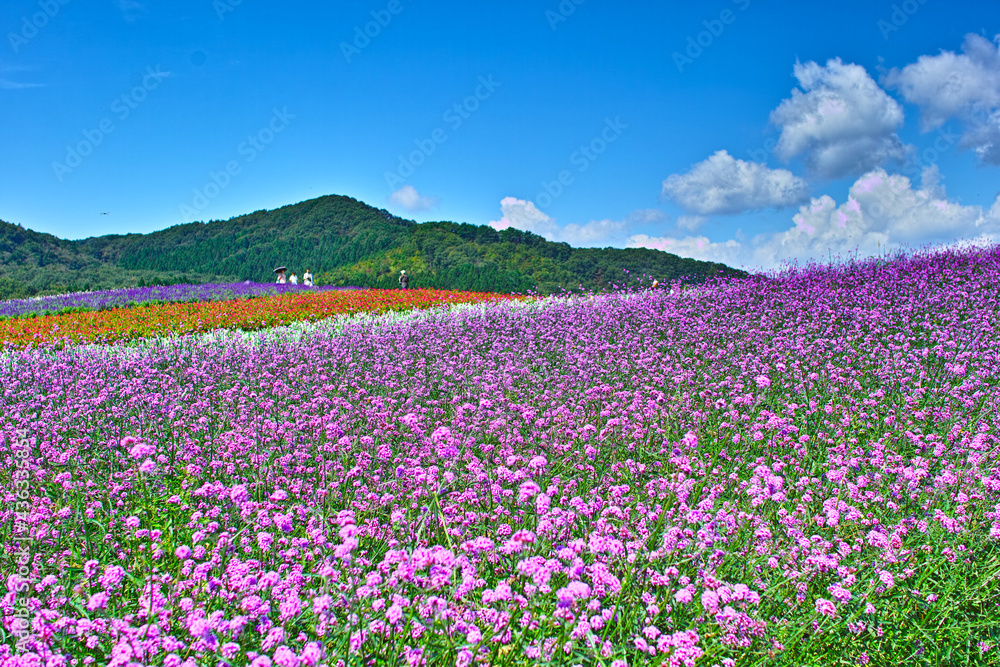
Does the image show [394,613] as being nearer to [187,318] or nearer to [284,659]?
[284,659]

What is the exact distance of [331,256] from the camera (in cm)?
4291

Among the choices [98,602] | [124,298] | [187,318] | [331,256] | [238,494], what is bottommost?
[98,602]

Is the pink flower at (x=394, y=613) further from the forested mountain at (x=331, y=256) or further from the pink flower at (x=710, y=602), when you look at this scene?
the forested mountain at (x=331, y=256)

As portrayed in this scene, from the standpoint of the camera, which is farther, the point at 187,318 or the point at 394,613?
the point at 187,318

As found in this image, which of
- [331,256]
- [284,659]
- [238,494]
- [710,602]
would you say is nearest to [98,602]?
[238,494]

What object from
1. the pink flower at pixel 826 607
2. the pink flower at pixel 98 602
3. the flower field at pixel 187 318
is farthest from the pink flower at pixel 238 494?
the flower field at pixel 187 318

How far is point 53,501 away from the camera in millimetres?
3232

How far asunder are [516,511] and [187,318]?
12274mm

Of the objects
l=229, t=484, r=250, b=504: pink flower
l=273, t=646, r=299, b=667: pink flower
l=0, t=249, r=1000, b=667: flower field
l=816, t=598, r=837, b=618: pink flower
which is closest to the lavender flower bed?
l=0, t=249, r=1000, b=667: flower field

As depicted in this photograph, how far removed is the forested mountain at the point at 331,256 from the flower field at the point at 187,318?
21.2ft

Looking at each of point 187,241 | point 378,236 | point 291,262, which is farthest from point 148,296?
point 187,241

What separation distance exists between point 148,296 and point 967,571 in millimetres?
20902

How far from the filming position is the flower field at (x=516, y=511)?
1.84 metres

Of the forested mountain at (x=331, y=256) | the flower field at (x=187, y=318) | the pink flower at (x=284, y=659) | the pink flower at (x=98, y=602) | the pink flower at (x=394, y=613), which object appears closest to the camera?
the pink flower at (x=284, y=659)
